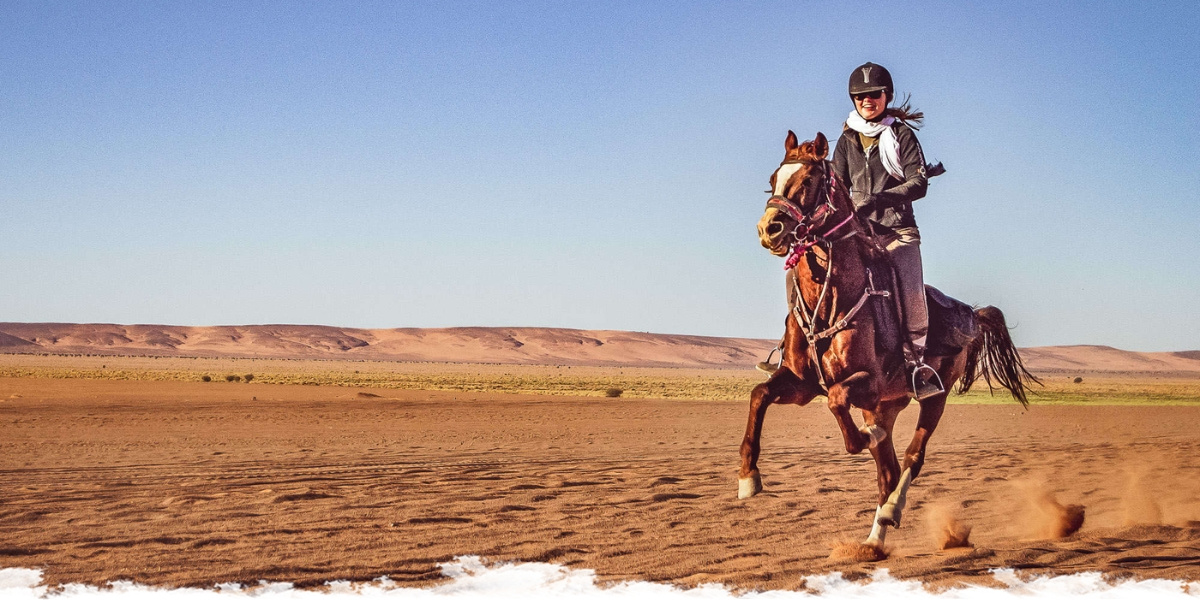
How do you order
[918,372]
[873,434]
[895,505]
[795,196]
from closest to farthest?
1. [795,196]
2. [873,434]
3. [918,372]
4. [895,505]

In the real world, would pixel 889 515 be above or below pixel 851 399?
below

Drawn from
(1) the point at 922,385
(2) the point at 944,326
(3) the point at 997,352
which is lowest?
(1) the point at 922,385

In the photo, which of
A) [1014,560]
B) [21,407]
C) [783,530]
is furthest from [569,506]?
[21,407]

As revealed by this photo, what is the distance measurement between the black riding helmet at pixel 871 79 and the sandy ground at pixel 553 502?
3071mm

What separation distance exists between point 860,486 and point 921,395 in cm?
710

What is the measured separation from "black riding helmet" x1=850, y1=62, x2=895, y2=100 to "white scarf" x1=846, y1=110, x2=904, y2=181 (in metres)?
0.17

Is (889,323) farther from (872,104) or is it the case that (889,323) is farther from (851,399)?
(872,104)

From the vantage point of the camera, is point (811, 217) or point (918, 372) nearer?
point (811, 217)

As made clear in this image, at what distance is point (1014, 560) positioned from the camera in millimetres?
7348

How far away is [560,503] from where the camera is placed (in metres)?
11.5

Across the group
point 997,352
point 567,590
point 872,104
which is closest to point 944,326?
point 872,104

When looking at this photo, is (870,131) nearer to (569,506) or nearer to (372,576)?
(372,576)

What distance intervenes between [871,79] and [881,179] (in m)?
0.59

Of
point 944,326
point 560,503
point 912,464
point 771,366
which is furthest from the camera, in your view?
point 560,503
